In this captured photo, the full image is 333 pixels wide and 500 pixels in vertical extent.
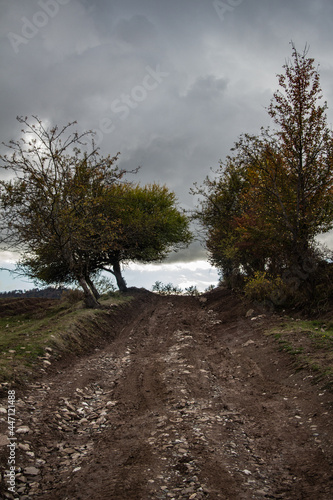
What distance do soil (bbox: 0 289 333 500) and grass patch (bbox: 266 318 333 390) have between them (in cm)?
29

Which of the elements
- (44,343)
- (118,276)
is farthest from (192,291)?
(44,343)

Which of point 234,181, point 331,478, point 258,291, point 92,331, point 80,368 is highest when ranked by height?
point 234,181

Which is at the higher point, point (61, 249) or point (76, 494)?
point (61, 249)

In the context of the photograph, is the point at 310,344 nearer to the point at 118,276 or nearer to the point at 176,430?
the point at 176,430

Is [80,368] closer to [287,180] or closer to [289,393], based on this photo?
[289,393]

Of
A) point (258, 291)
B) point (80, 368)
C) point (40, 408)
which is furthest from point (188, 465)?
point (258, 291)

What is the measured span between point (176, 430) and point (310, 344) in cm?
576

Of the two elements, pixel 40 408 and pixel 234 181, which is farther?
pixel 234 181

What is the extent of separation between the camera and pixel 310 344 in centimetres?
924

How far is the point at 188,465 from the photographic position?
4020mm

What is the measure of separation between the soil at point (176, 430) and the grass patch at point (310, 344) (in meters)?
0.29

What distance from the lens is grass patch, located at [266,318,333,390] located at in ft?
24.1

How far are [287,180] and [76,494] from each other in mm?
14362

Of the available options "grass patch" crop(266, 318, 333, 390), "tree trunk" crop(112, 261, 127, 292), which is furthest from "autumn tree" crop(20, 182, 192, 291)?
"grass patch" crop(266, 318, 333, 390)
